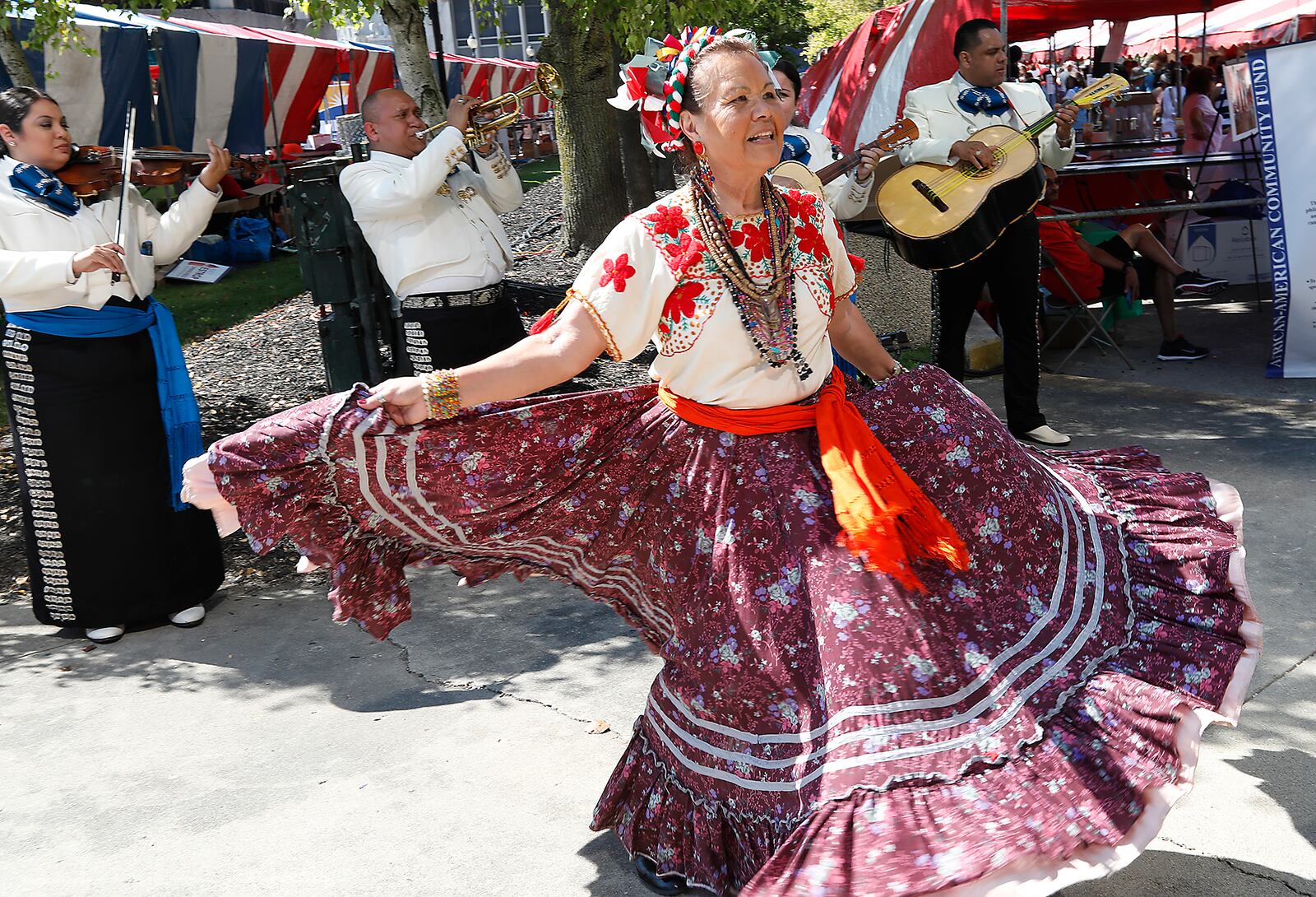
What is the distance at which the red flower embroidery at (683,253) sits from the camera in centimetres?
272

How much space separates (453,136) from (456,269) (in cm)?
59

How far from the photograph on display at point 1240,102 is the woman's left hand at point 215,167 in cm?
644

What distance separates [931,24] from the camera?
8.41 metres

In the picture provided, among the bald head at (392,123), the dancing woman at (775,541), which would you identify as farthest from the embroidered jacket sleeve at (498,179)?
the dancing woman at (775,541)

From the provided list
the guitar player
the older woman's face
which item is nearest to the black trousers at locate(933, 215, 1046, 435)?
the guitar player

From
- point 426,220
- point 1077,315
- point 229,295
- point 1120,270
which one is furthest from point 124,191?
point 229,295

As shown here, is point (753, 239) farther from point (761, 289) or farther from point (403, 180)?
point (403, 180)

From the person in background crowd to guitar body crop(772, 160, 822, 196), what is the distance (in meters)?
3.36

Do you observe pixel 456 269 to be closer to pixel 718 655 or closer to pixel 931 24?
pixel 718 655

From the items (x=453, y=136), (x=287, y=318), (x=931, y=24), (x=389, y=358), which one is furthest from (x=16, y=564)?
(x=931, y=24)

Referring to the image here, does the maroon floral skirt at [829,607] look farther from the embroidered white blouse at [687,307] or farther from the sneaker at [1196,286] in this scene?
the sneaker at [1196,286]

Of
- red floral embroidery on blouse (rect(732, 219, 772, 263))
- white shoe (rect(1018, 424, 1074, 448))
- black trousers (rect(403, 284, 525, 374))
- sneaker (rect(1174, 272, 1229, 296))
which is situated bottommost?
white shoe (rect(1018, 424, 1074, 448))

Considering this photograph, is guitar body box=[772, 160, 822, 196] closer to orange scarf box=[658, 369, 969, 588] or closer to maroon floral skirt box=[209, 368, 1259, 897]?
maroon floral skirt box=[209, 368, 1259, 897]

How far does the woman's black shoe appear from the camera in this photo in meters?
2.85
